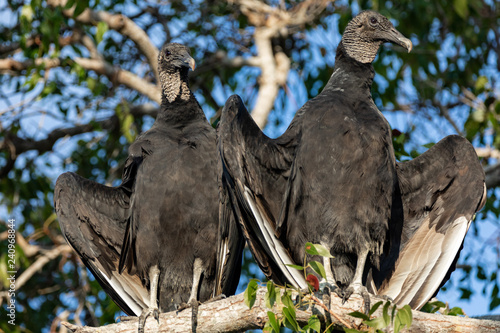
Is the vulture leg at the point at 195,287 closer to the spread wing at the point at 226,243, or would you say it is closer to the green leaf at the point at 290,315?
the spread wing at the point at 226,243

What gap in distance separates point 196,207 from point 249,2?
3.12 meters

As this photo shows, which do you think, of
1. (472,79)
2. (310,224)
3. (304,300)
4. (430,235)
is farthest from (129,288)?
(472,79)

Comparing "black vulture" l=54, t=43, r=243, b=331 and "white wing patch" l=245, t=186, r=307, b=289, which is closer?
"white wing patch" l=245, t=186, r=307, b=289

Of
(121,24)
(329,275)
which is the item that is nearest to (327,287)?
(329,275)

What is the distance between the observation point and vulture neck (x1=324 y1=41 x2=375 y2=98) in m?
3.94

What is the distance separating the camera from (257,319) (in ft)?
9.95

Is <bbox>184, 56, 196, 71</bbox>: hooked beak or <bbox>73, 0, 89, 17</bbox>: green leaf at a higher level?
<bbox>73, 0, 89, 17</bbox>: green leaf

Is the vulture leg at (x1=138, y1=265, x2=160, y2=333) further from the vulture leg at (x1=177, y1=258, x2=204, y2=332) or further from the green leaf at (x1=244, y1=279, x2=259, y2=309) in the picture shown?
the green leaf at (x1=244, y1=279, x2=259, y2=309)

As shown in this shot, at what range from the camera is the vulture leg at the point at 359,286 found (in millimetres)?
3194

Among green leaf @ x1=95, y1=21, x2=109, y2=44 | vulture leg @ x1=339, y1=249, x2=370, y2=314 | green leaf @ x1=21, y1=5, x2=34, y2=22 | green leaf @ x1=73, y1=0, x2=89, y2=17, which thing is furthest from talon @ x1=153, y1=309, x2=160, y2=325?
green leaf @ x1=21, y1=5, x2=34, y2=22

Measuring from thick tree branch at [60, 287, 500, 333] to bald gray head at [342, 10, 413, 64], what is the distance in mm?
1688

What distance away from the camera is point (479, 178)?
144 inches

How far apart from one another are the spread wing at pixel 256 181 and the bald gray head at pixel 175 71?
3.39 ft

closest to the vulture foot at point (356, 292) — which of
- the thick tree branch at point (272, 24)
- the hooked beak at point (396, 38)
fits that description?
the hooked beak at point (396, 38)
